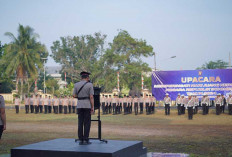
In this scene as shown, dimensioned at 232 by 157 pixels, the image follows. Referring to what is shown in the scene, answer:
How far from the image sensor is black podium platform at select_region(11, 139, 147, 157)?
24.3 feet

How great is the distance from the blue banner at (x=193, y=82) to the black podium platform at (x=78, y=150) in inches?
876

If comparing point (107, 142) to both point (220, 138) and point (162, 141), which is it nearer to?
point (162, 141)

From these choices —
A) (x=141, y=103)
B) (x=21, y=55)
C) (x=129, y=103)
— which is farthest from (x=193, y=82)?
(x=21, y=55)

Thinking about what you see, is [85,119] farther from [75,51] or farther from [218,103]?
[75,51]

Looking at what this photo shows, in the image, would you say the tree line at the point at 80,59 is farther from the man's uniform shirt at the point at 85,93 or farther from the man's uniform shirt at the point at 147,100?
the man's uniform shirt at the point at 85,93

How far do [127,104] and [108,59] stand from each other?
26558 mm

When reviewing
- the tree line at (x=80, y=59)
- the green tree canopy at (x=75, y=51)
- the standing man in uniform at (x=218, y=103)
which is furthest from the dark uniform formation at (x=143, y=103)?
the green tree canopy at (x=75, y=51)

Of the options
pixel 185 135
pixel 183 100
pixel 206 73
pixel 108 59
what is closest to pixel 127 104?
pixel 183 100

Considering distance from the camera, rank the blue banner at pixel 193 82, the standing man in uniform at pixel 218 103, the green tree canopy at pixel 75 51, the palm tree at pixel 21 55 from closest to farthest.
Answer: the standing man in uniform at pixel 218 103 < the blue banner at pixel 193 82 < the palm tree at pixel 21 55 < the green tree canopy at pixel 75 51

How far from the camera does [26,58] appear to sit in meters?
48.3

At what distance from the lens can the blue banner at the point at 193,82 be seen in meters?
29.9

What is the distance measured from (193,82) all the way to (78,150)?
24007mm

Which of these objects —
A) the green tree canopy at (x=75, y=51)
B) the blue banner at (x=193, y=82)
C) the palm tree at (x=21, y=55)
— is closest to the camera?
the blue banner at (x=193, y=82)

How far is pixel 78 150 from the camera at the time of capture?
7543 millimetres
